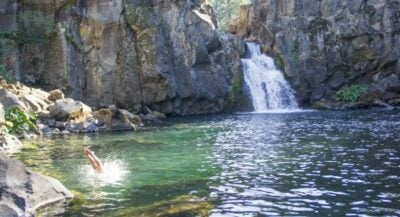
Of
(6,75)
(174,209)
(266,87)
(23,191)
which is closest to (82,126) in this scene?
(6,75)

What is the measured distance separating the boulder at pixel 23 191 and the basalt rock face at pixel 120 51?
40162 mm

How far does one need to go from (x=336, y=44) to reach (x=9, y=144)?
48.1 metres

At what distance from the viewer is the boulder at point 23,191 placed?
13867 millimetres

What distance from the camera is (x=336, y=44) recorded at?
223 feet

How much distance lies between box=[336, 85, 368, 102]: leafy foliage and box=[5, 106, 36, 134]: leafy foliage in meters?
40.1

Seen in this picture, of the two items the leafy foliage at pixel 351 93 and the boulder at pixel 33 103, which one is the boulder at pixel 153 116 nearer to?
the boulder at pixel 33 103

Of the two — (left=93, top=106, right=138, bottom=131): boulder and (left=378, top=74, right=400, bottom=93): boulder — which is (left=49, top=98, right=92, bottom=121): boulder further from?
(left=378, top=74, right=400, bottom=93): boulder

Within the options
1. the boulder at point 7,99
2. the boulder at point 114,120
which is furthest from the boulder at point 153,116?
the boulder at point 7,99

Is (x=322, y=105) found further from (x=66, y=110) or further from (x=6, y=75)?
(x=6, y=75)

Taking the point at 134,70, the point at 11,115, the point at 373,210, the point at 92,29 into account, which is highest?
the point at 92,29

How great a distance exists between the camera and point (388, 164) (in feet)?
72.3

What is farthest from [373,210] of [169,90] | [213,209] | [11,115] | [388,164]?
[169,90]

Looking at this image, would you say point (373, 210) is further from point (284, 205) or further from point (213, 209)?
point (213, 209)

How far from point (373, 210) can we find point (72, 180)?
11489 mm
